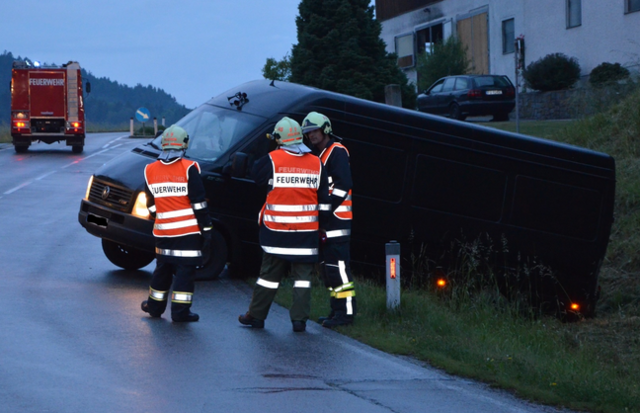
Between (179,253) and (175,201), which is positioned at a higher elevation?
(175,201)

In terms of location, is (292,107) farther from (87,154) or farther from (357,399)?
(87,154)

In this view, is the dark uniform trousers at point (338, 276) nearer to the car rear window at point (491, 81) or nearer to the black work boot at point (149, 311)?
the black work boot at point (149, 311)

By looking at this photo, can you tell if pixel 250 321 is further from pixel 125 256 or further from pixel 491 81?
pixel 491 81

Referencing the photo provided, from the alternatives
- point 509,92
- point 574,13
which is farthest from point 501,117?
point 574,13

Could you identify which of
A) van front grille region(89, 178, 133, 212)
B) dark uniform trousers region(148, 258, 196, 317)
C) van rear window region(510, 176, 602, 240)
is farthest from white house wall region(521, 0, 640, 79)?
dark uniform trousers region(148, 258, 196, 317)

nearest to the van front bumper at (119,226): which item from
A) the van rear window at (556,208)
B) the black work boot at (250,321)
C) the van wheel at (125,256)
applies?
the van wheel at (125,256)

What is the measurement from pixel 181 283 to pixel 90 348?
134 centimetres

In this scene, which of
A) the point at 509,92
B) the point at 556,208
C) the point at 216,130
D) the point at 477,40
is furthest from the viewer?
the point at 477,40

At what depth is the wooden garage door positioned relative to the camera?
134ft

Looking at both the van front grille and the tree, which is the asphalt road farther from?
the tree

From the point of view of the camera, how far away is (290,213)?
7812 mm

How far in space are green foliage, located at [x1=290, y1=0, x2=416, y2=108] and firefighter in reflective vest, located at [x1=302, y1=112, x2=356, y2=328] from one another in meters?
22.2

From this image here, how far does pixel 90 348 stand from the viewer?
273 inches

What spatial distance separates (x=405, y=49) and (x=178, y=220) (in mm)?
43275
